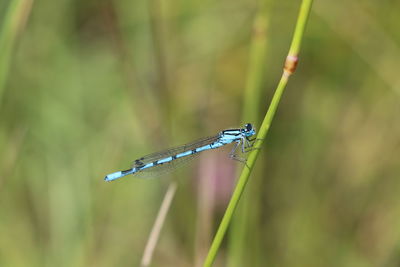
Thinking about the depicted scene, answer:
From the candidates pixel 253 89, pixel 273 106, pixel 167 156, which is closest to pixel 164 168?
pixel 167 156

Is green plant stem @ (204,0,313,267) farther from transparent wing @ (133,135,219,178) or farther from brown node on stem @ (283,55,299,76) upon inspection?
transparent wing @ (133,135,219,178)

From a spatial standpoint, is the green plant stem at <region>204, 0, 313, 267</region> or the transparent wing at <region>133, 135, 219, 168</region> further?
the transparent wing at <region>133, 135, 219, 168</region>

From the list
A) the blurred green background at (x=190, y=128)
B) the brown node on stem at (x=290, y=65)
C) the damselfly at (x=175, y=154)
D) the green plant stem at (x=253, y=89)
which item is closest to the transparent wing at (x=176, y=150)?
the damselfly at (x=175, y=154)

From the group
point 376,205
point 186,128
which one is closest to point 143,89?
point 186,128

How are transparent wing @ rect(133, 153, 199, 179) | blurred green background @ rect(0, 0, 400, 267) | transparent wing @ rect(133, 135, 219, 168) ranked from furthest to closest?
blurred green background @ rect(0, 0, 400, 267), transparent wing @ rect(133, 135, 219, 168), transparent wing @ rect(133, 153, 199, 179)

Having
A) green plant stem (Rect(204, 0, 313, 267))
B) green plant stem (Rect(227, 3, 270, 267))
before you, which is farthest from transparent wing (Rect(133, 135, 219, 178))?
green plant stem (Rect(204, 0, 313, 267))

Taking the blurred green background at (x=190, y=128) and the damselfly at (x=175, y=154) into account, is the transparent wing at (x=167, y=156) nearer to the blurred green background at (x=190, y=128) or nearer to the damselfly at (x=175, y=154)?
the damselfly at (x=175, y=154)

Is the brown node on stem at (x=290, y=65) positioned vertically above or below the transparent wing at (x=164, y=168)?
below

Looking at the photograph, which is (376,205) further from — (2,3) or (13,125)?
(2,3)

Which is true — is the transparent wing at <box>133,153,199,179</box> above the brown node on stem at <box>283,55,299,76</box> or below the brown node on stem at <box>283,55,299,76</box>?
above
